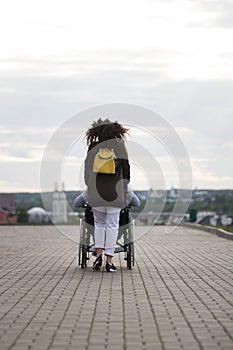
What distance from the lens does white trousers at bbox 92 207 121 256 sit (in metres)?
14.6

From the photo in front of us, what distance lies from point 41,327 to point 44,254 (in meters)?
10.5

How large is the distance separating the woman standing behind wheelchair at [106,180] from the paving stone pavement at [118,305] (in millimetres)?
530

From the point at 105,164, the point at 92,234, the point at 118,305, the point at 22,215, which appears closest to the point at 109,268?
the point at 92,234

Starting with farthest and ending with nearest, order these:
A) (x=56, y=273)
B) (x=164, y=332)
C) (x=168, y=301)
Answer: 1. (x=56, y=273)
2. (x=168, y=301)
3. (x=164, y=332)

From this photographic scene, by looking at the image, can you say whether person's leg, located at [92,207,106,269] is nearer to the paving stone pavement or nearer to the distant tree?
the paving stone pavement

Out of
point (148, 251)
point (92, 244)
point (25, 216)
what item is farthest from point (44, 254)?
point (25, 216)

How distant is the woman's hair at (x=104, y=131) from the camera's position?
14742 millimetres

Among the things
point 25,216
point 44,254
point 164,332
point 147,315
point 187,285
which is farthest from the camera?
point 25,216

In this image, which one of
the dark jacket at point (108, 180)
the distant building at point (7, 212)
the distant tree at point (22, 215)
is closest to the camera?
the dark jacket at point (108, 180)

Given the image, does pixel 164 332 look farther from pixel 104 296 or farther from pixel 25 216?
pixel 25 216

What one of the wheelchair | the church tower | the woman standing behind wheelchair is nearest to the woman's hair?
the woman standing behind wheelchair

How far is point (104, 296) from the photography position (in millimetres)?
10812

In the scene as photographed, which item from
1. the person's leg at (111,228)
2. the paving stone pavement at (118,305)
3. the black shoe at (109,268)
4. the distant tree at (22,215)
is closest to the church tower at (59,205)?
the paving stone pavement at (118,305)

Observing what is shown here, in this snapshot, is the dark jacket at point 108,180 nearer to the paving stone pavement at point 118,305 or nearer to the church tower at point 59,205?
the paving stone pavement at point 118,305
